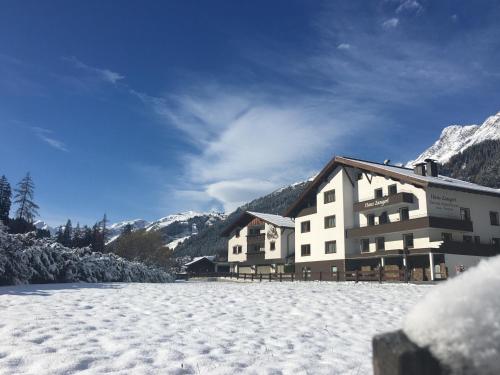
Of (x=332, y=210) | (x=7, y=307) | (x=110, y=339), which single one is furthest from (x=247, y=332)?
→ (x=332, y=210)

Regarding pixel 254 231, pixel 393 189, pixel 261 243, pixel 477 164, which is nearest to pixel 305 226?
pixel 393 189

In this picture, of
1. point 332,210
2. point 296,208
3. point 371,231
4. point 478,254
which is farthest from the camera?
point 296,208

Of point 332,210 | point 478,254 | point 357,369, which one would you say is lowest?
point 357,369

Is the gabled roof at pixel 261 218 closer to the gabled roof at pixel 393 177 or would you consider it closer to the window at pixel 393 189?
the gabled roof at pixel 393 177

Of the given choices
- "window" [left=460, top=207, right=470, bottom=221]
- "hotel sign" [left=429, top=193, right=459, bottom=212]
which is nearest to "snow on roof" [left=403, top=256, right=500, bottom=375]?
"hotel sign" [left=429, top=193, right=459, bottom=212]

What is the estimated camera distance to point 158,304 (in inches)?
572

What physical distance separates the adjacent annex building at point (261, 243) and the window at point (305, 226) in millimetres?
9172

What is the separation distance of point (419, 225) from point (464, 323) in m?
39.5

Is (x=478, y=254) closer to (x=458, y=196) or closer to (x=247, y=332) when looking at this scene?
(x=458, y=196)

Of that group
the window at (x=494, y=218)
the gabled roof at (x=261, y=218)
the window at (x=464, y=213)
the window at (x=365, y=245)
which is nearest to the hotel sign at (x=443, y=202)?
the window at (x=464, y=213)

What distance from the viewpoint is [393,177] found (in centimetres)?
4262

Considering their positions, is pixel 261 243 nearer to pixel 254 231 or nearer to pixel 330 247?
pixel 254 231

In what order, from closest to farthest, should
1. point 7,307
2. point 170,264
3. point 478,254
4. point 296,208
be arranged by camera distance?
point 7,307 → point 478,254 → point 296,208 → point 170,264

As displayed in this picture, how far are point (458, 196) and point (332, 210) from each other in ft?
43.5
